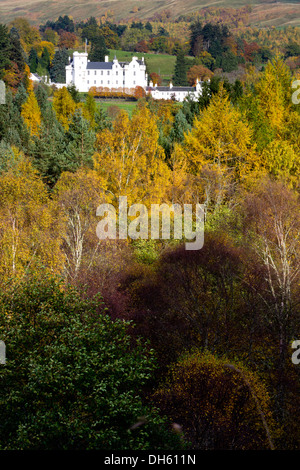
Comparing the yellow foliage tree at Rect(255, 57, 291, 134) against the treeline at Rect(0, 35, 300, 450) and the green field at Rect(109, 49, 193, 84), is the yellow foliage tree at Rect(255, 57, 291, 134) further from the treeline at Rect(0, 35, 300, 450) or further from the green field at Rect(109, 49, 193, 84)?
the green field at Rect(109, 49, 193, 84)

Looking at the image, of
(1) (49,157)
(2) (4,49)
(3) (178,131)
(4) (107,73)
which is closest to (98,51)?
(4) (107,73)

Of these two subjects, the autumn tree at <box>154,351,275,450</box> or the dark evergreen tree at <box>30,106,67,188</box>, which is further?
the dark evergreen tree at <box>30,106,67,188</box>

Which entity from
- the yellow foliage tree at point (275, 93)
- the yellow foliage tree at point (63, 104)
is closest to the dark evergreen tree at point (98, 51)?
the yellow foliage tree at point (63, 104)

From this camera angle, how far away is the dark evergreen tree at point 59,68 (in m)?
154

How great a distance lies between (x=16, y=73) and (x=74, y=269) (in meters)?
60.9

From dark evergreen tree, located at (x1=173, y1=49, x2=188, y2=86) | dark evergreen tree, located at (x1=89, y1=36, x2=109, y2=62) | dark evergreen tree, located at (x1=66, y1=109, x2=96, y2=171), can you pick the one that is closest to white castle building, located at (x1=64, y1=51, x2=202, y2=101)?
dark evergreen tree, located at (x1=173, y1=49, x2=188, y2=86)

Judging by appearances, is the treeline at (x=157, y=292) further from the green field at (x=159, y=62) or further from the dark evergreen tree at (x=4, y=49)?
the green field at (x=159, y=62)

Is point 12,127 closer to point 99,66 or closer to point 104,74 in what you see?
point 104,74

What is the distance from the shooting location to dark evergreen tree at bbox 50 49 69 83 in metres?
154

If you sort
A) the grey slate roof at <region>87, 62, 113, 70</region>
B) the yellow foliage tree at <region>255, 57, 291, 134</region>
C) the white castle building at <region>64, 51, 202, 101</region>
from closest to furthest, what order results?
the yellow foliage tree at <region>255, 57, 291, 134</region> → the white castle building at <region>64, 51, 202, 101</region> → the grey slate roof at <region>87, 62, 113, 70</region>

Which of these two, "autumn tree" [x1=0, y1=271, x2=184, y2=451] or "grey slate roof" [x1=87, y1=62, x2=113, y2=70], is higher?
"grey slate roof" [x1=87, y1=62, x2=113, y2=70]

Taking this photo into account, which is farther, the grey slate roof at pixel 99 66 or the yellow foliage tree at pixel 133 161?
the grey slate roof at pixel 99 66

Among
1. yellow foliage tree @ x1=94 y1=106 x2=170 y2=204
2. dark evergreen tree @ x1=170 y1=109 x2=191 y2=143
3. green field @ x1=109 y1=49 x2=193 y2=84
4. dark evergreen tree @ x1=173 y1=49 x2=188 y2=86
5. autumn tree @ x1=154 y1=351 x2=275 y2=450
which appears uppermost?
green field @ x1=109 y1=49 x2=193 y2=84

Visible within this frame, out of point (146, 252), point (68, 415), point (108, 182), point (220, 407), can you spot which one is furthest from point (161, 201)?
point (68, 415)
